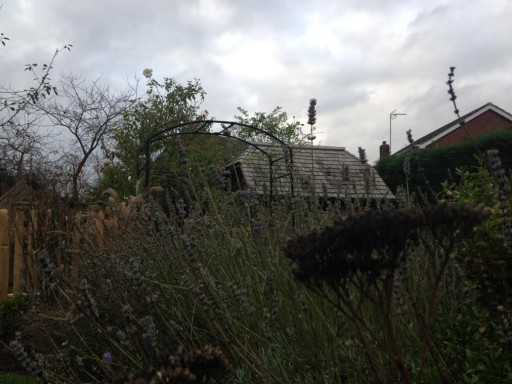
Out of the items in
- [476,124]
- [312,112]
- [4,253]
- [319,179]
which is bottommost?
[4,253]

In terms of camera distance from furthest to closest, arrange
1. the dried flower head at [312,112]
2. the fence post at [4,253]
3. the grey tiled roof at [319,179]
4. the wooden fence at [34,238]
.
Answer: the fence post at [4,253] → the wooden fence at [34,238] → the grey tiled roof at [319,179] → the dried flower head at [312,112]

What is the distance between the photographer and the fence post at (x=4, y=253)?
8.38 metres

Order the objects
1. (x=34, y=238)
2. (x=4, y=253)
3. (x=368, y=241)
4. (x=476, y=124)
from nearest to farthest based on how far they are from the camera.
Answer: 1. (x=368, y=241)
2. (x=34, y=238)
3. (x=4, y=253)
4. (x=476, y=124)

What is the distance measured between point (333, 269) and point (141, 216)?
4.06 metres

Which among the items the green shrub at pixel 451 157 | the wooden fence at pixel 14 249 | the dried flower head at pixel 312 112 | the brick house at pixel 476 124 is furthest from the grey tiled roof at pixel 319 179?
the brick house at pixel 476 124

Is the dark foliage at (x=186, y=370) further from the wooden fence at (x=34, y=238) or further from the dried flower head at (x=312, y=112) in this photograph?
the wooden fence at (x=34, y=238)

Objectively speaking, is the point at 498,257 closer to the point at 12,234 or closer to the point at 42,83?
the point at 12,234

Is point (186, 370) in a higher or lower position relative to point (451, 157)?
lower

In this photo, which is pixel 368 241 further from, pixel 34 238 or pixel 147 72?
pixel 147 72

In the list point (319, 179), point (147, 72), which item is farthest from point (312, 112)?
point (147, 72)

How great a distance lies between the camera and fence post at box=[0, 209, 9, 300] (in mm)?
8375

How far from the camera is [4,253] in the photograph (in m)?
8.53

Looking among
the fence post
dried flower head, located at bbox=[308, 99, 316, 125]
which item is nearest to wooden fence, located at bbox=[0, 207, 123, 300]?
the fence post

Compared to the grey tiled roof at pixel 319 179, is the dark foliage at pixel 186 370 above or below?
below
